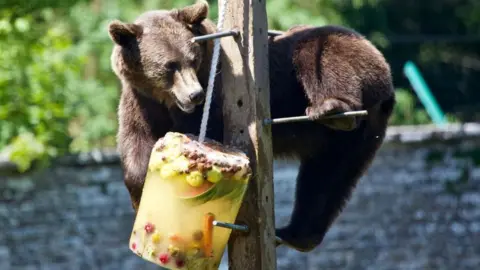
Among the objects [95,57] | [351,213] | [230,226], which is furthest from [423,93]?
[230,226]

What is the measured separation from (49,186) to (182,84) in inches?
198

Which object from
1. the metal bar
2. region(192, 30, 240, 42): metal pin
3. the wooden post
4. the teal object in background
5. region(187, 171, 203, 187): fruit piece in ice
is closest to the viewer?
region(187, 171, 203, 187): fruit piece in ice

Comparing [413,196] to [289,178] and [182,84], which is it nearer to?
[289,178]

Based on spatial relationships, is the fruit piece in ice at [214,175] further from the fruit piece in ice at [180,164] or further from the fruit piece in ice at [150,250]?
the fruit piece in ice at [150,250]

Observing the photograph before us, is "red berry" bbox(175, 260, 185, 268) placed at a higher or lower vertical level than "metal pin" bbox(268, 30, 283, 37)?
lower

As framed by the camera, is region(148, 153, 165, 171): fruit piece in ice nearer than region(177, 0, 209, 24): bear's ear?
Yes

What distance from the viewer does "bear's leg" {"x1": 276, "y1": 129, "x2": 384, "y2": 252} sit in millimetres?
5016

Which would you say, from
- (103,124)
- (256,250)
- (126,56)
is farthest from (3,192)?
(256,250)

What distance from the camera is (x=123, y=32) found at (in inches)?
188

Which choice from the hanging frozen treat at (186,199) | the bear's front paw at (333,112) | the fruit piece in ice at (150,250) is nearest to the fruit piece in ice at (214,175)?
the hanging frozen treat at (186,199)

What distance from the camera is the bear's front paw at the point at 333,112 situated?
4422 mm

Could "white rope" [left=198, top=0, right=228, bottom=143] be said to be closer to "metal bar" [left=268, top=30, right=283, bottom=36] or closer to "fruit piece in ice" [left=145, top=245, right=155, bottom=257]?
"fruit piece in ice" [left=145, top=245, right=155, bottom=257]

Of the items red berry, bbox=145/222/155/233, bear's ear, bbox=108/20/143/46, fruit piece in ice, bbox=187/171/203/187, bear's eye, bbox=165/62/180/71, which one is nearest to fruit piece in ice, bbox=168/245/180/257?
red berry, bbox=145/222/155/233

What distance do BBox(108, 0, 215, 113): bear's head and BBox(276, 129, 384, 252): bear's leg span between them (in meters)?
0.78
